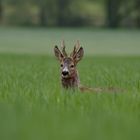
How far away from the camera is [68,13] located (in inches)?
2451

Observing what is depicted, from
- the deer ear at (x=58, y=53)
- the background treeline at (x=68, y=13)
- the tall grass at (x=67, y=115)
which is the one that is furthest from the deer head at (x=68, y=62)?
the background treeline at (x=68, y=13)

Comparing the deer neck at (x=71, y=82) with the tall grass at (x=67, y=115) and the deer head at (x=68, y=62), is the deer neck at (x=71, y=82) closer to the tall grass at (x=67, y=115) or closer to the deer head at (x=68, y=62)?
the deer head at (x=68, y=62)

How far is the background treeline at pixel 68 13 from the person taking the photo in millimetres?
60906

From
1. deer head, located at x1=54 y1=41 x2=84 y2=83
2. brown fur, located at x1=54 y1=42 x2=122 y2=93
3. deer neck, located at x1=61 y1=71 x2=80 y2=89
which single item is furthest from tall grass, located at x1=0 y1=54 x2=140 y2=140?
deer neck, located at x1=61 y1=71 x2=80 y2=89

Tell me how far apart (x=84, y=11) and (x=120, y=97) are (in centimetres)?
6101

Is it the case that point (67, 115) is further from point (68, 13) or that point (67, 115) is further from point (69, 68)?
point (68, 13)

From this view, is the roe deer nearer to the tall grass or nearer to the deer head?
the deer head

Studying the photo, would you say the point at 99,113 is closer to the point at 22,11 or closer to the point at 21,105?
the point at 21,105

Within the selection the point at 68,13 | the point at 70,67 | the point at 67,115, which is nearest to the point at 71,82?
the point at 70,67

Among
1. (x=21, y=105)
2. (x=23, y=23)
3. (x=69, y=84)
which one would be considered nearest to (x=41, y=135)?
(x=21, y=105)

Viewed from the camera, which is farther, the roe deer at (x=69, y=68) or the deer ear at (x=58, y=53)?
the deer ear at (x=58, y=53)

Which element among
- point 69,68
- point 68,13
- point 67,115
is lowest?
point 67,115

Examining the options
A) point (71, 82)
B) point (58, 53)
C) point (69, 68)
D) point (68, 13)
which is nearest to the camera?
point (69, 68)

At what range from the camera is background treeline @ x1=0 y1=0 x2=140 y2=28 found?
6091 cm
